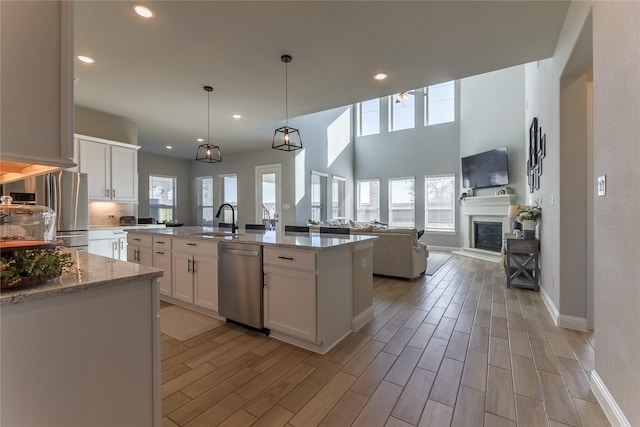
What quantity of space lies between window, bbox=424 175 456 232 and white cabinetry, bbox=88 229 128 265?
7.55 m

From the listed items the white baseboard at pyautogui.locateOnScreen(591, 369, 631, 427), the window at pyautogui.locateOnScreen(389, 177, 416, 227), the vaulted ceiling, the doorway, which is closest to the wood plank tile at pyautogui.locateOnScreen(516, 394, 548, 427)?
the white baseboard at pyautogui.locateOnScreen(591, 369, 631, 427)

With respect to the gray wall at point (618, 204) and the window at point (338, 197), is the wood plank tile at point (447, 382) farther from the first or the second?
the window at point (338, 197)

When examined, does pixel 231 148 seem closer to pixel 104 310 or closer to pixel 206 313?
pixel 206 313

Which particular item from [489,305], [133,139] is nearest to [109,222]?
[133,139]

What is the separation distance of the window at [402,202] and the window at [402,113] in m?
1.76

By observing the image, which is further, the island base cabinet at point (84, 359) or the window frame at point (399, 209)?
the window frame at point (399, 209)

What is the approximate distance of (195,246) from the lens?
3043 mm

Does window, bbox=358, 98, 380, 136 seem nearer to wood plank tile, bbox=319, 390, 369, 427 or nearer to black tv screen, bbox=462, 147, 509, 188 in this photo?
black tv screen, bbox=462, 147, 509, 188

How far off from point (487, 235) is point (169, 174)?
9074mm

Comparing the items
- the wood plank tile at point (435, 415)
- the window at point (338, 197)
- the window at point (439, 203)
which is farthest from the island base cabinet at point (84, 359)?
the window at point (439, 203)

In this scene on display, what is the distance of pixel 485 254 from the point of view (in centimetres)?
650

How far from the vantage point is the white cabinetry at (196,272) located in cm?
292

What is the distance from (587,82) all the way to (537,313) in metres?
2.39

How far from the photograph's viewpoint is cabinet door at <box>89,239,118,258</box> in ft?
13.9
